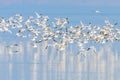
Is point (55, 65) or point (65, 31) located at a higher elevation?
point (65, 31)

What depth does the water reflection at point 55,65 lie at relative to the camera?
2609 centimetres

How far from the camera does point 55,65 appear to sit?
95.8ft

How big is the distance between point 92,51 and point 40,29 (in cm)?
1184

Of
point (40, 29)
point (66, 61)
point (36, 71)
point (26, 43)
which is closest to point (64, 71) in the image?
point (36, 71)

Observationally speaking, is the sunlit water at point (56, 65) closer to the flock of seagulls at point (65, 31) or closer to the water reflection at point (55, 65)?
the water reflection at point (55, 65)

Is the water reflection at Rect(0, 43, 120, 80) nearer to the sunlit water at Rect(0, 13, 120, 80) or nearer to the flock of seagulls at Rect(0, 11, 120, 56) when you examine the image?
the sunlit water at Rect(0, 13, 120, 80)

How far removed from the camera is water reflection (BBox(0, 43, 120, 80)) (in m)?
26.1

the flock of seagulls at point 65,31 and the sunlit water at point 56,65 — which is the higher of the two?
the flock of seagulls at point 65,31

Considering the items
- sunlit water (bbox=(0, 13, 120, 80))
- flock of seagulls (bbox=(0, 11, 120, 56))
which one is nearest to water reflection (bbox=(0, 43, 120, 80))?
sunlit water (bbox=(0, 13, 120, 80))

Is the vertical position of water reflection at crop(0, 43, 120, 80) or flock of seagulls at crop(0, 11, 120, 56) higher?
flock of seagulls at crop(0, 11, 120, 56)

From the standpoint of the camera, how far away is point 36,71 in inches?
1089

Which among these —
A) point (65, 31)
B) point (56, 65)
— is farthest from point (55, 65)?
point (65, 31)

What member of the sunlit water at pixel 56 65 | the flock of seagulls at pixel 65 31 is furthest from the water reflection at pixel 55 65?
the flock of seagulls at pixel 65 31

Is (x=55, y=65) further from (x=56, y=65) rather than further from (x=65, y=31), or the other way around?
(x=65, y=31)
